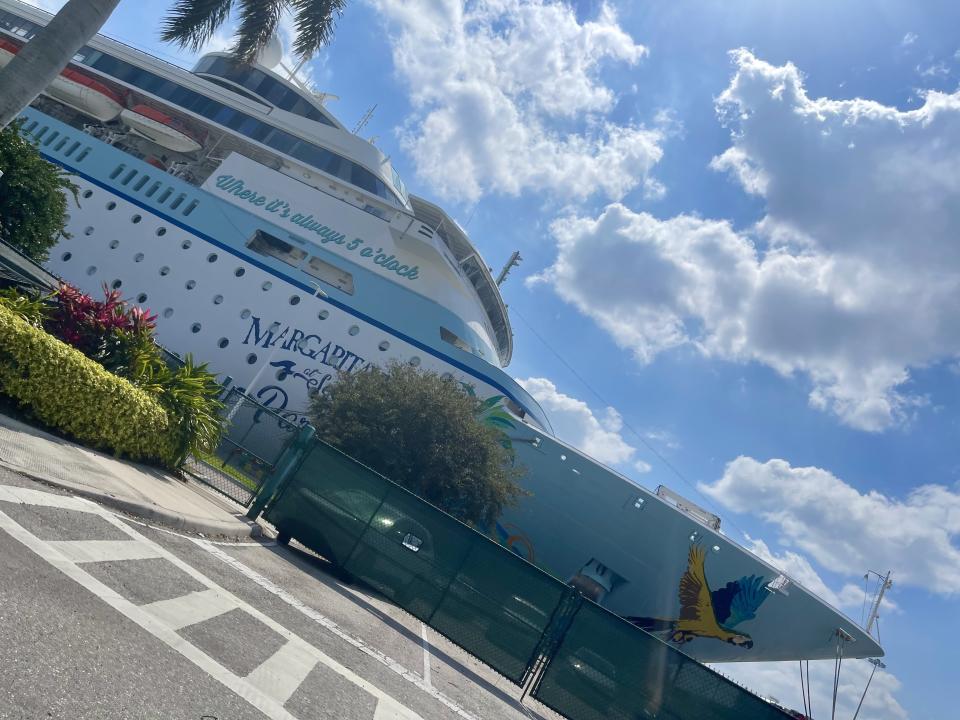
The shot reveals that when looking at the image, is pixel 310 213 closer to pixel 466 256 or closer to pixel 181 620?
pixel 466 256

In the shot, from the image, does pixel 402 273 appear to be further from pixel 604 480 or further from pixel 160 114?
pixel 160 114

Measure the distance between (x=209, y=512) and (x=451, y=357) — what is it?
13735mm

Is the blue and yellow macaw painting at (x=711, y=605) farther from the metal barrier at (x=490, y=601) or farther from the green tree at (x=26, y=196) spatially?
the green tree at (x=26, y=196)

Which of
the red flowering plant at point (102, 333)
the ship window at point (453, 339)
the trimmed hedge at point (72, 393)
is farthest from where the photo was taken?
the ship window at point (453, 339)

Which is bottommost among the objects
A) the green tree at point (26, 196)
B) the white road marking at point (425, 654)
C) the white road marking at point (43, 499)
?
the white road marking at point (43, 499)

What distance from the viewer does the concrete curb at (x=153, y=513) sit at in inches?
255

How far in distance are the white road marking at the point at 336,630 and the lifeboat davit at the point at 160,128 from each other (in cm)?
2541

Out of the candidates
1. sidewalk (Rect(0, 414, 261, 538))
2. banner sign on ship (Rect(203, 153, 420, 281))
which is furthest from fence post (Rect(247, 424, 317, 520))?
banner sign on ship (Rect(203, 153, 420, 281))

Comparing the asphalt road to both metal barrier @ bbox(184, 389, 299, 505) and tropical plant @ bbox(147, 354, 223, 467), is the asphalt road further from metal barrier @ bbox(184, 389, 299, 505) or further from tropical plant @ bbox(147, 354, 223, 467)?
metal barrier @ bbox(184, 389, 299, 505)

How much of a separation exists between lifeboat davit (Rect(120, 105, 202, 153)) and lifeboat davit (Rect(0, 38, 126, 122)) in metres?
1.09

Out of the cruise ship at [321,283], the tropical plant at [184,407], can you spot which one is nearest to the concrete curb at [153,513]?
the tropical plant at [184,407]

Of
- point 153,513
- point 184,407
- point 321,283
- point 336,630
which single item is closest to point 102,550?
point 153,513

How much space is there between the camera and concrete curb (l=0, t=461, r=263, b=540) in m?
6.46

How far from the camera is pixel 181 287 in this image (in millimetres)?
23531
